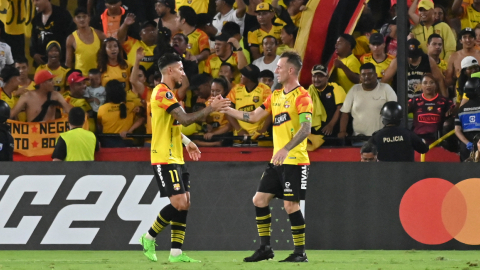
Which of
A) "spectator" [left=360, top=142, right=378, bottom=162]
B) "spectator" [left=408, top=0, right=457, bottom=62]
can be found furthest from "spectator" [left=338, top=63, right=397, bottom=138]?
"spectator" [left=408, top=0, right=457, bottom=62]

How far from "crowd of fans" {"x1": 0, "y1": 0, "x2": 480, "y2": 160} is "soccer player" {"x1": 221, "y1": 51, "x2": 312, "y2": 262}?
12.4ft

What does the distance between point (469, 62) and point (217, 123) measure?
162 inches

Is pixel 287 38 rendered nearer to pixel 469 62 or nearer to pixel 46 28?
pixel 469 62

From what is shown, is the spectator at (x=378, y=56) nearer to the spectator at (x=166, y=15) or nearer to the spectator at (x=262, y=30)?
the spectator at (x=262, y=30)

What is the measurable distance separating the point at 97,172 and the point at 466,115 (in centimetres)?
536

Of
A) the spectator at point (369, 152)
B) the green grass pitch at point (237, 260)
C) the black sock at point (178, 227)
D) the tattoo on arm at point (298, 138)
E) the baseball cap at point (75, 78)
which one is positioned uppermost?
the baseball cap at point (75, 78)

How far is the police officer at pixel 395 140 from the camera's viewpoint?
9789 millimetres

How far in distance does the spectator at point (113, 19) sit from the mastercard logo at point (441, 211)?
21.0 ft

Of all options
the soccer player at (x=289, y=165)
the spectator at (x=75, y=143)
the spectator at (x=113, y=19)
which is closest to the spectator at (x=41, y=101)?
the spectator at (x=75, y=143)

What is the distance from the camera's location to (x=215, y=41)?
42.7ft

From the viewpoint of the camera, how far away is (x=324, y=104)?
11758 mm

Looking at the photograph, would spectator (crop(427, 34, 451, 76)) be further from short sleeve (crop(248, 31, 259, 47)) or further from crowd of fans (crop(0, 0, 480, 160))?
short sleeve (crop(248, 31, 259, 47))

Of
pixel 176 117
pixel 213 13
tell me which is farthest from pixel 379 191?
pixel 213 13

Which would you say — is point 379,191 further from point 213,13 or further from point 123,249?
point 213,13
